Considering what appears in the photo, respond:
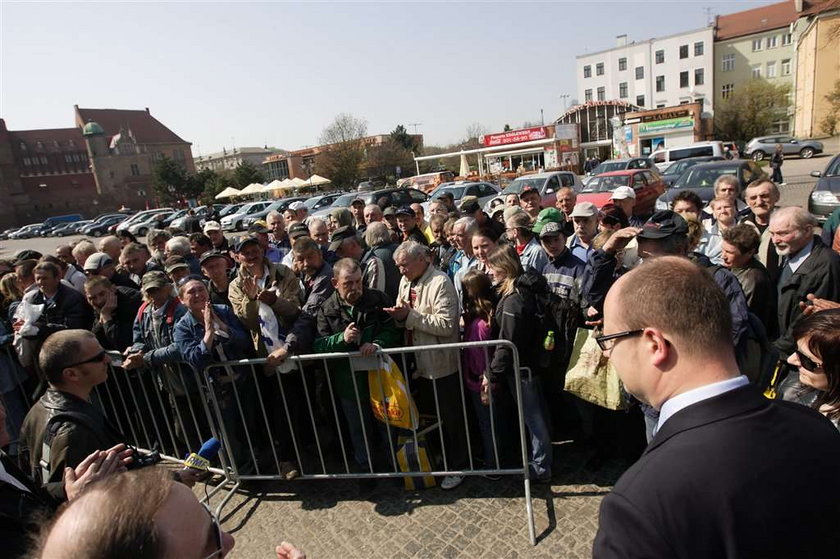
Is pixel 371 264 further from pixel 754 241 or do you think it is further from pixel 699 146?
pixel 699 146

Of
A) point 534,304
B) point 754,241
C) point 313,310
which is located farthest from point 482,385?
point 754,241

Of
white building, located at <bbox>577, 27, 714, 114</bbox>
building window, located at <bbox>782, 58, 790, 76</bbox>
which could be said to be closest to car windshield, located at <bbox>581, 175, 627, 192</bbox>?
white building, located at <bbox>577, 27, 714, 114</bbox>

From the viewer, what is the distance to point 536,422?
347 cm

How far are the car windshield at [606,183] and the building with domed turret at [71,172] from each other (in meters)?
64.2

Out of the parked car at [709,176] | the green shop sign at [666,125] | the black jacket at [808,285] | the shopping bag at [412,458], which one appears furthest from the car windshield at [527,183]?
the green shop sign at [666,125]

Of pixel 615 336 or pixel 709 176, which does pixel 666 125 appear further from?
pixel 615 336

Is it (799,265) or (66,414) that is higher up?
(66,414)

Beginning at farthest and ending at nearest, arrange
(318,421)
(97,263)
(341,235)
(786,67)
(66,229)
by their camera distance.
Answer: (786,67) → (66,229) → (341,235) → (97,263) → (318,421)

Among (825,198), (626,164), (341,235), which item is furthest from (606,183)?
(341,235)

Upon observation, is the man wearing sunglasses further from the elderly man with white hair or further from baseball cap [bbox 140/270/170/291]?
the elderly man with white hair

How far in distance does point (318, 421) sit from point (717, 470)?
3.85 metres

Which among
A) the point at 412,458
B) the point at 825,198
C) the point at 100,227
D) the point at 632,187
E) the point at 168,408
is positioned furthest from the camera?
the point at 100,227

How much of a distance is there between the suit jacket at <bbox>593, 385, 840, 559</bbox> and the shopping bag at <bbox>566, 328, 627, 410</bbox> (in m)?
2.07

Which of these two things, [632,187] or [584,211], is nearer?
[584,211]
